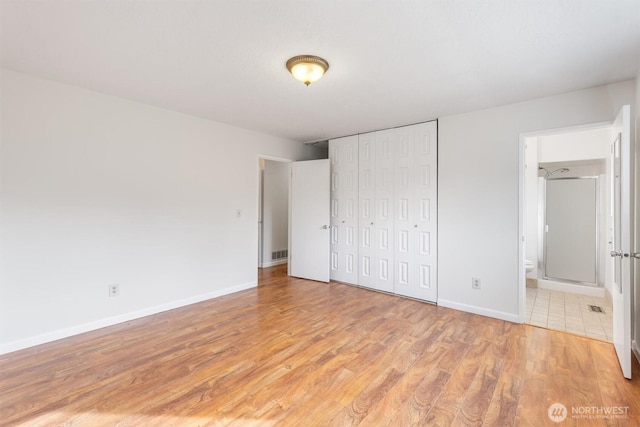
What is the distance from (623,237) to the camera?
6.89 feet

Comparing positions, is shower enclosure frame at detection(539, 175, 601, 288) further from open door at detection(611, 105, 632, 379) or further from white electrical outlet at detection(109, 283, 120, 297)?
white electrical outlet at detection(109, 283, 120, 297)

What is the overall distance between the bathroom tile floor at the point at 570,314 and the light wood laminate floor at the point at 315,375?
28 cm

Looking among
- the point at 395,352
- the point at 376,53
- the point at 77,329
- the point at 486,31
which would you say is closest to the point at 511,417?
the point at 395,352

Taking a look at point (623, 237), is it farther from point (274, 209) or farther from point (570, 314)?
point (274, 209)

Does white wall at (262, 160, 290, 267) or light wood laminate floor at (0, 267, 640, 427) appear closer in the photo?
light wood laminate floor at (0, 267, 640, 427)

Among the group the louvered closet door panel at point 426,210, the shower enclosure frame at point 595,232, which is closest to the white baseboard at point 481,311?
the louvered closet door panel at point 426,210

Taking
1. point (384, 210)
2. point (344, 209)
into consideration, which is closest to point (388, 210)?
point (384, 210)

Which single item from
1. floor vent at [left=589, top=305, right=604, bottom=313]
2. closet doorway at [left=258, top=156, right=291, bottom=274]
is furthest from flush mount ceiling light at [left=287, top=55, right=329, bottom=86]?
floor vent at [left=589, top=305, right=604, bottom=313]

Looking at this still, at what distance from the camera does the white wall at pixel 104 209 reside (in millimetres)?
2471

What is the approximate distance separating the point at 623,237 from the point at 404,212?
2.16 metres

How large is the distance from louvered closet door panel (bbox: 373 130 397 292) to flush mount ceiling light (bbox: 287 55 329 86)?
2063 millimetres

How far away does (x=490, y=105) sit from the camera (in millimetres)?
3174

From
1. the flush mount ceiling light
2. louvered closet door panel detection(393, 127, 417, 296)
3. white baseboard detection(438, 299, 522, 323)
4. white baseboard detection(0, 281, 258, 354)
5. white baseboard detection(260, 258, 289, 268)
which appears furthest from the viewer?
white baseboard detection(260, 258, 289, 268)

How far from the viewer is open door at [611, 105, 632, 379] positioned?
2041 mm
